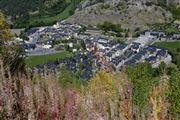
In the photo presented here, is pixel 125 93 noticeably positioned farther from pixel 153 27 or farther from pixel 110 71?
pixel 153 27

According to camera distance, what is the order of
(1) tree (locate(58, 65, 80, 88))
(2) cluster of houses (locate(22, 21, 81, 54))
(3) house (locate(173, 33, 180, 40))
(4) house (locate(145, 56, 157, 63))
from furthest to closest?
(3) house (locate(173, 33, 180, 40)), (2) cluster of houses (locate(22, 21, 81, 54)), (4) house (locate(145, 56, 157, 63)), (1) tree (locate(58, 65, 80, 88))

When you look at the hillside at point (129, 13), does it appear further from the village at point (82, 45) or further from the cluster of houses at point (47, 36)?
the village at point (82, 45)

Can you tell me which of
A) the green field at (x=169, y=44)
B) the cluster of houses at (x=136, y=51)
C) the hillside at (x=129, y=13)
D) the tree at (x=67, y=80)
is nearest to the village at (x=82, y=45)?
the cluster of houses at (x=136, y=51)

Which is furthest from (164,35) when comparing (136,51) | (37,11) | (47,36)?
(37,11)

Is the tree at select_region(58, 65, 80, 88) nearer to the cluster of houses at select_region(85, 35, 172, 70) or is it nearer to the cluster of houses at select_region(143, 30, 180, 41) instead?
the cluster of houses at select_region(85, 35, 172, 70)

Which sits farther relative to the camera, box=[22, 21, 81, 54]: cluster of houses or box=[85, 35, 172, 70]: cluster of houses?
box=[22, 21, 81, 54]: cluster of houses

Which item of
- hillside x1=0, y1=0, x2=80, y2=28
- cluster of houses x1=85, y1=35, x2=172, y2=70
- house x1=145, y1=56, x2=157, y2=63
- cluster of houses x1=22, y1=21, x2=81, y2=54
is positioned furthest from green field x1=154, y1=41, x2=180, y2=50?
hillside x1=0, y1=0, x2=80, y2=28

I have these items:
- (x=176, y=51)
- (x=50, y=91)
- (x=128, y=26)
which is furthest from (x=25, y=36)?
(x=50, y=91)
